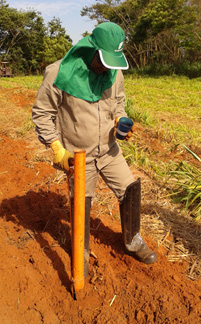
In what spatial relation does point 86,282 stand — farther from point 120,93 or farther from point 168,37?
point 168,37

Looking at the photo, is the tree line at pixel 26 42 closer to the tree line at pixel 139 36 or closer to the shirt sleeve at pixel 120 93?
the tree line at pixel 139 36

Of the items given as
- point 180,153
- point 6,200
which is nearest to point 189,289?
point 6,200

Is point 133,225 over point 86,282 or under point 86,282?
over

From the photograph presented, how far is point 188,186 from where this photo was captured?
3.49 m

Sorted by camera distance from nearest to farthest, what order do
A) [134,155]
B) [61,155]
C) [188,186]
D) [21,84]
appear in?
[61,155], [188,186], [134,155], [21,84]

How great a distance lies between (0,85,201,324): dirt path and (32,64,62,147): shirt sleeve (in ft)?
3.44

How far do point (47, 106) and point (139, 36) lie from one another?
1808 centimetres

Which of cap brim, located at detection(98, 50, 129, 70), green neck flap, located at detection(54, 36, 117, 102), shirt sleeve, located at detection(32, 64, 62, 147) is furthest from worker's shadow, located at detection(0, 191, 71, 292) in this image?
cap brim, located at detection(98, 50, 129, 70)

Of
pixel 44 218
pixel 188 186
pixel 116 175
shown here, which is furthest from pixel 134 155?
pixel 116 175

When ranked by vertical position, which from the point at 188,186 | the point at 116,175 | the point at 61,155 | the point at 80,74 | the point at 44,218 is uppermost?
the point at 80,74

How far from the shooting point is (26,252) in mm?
2582

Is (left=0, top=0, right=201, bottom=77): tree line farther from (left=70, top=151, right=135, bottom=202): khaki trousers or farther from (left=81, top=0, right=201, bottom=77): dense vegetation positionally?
(left=70, top=151, right=135, bottom=202): khaki trousers

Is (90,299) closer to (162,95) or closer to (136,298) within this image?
(136,298)

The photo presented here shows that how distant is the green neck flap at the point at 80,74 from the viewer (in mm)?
1980
